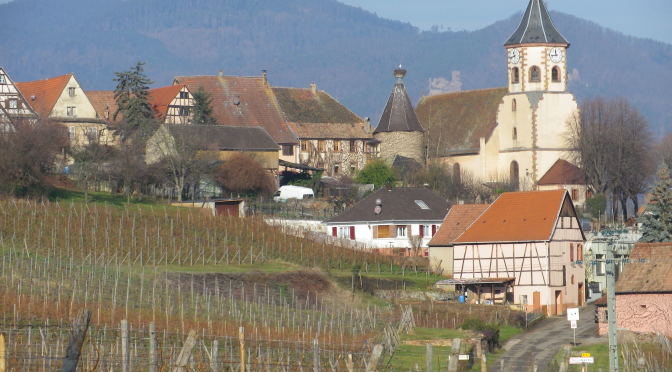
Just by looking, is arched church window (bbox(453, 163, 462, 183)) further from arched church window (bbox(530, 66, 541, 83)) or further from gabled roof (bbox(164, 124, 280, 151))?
gabled roof (bbox(164, 124, 280, 151))

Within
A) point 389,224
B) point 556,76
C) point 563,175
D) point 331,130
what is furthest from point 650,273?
point 331,130

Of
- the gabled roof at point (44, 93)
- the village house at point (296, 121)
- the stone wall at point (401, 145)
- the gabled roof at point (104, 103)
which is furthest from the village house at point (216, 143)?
the stone wall at point (401, 145)

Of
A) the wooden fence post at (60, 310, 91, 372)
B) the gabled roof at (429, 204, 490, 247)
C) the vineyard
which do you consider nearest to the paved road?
the vineyard

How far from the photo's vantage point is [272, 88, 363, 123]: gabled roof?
10300 centimetres

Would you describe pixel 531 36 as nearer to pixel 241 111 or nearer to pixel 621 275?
pixel 241 111

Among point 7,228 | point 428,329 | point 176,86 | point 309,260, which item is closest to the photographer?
point 428,329

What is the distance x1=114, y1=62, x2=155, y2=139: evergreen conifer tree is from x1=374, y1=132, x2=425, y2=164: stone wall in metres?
16.1

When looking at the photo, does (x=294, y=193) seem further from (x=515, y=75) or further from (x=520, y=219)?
(x=520, y=219)

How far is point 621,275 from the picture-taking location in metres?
57.8

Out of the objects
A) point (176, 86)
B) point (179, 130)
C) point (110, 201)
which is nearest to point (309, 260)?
point (110, 201)

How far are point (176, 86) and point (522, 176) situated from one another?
21.3 m

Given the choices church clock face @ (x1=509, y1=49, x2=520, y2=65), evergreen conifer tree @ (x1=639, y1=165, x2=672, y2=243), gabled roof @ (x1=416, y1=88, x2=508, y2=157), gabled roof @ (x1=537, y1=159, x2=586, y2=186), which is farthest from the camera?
gabled roof @ (x1=416, y1=88, x2=508, y2=157)

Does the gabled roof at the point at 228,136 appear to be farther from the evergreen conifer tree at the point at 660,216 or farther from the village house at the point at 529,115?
the evergreen conifer tree at the point at 660,216

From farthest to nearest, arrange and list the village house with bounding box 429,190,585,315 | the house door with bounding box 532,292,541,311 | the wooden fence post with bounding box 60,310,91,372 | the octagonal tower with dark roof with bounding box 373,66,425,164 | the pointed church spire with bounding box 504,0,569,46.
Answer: the octagonal tower with dark roof with bounding box 373,66,425,164 → the pointed church spire with bounding box 504,0,569,46 → the village house with bounding box 429,190,585,315 → the house door with bounding box 532,292,541,311 → the wooden fence post with bounding box 60,310,91,372
